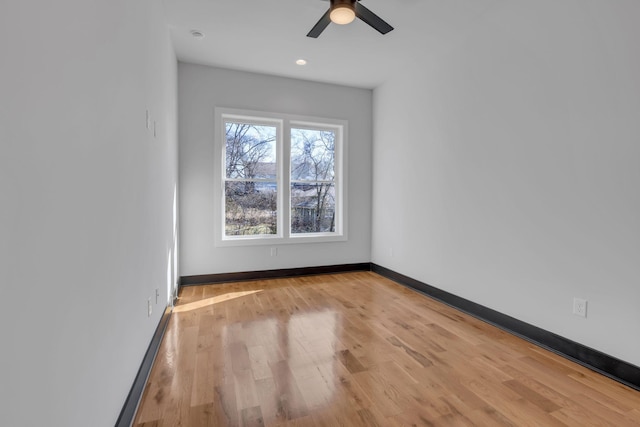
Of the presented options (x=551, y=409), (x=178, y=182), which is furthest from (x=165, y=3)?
(x=551, y=409)

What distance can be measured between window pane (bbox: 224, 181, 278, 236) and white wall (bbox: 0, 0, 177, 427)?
250cm

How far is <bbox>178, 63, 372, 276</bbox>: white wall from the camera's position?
4152 mm

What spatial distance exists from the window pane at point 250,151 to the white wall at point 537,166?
2.00 metres

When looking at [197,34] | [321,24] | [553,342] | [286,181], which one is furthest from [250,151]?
[553,342]

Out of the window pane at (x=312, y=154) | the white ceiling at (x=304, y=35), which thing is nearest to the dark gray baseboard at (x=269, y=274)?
the window pane at (x=312, y=154)

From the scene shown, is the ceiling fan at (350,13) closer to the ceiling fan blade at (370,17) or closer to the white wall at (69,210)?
the ceiling fan blade at (370,17)

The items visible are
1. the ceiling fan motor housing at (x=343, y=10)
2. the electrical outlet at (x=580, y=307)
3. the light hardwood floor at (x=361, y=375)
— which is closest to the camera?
the light hardwood floor at (x=361, y=375)

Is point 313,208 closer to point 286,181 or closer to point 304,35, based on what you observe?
point 286,181

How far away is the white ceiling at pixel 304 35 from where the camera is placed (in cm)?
288

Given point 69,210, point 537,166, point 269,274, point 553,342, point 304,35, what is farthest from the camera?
point 269,274

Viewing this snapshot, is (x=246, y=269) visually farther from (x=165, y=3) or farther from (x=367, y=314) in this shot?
(x=165, y=3)

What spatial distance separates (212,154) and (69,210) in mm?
3428

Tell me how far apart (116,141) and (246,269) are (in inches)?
124

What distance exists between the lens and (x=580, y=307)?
2279 millimetres
